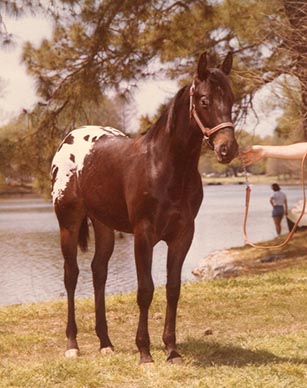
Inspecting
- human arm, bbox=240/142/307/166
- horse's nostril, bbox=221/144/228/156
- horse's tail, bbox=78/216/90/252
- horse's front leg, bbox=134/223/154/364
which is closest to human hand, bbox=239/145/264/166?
human arm, bbox=240/142/307/166

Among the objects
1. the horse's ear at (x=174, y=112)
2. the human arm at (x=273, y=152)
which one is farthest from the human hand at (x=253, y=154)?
the horse's ear at (x=174, y=112)

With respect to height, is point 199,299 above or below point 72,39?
below

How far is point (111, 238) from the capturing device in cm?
613

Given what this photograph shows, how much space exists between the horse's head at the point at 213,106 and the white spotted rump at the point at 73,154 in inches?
59.0

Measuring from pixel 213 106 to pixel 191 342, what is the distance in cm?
238

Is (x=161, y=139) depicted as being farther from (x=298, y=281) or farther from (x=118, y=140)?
(x=298, y=281)

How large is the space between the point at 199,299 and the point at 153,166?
12.8 feet

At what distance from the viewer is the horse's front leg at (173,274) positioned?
5137mm

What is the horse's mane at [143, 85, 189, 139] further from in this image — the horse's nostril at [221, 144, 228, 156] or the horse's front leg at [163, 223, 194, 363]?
the horse's front leg at [163, 223, 194, 363]

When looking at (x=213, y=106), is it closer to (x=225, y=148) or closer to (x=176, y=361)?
(x=225, y=148)

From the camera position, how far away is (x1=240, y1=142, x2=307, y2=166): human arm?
16.0ft

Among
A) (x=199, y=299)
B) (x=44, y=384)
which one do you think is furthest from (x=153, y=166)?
(x=199, y=299)

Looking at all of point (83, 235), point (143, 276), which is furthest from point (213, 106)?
point (83, 235)

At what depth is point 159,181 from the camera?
4.93 meters
